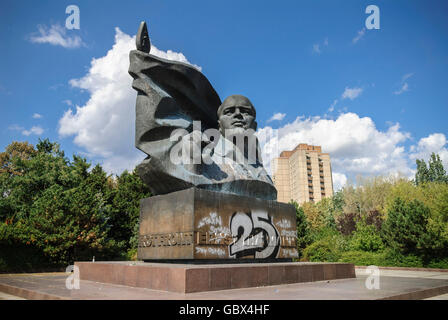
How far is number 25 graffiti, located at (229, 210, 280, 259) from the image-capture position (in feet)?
28.3

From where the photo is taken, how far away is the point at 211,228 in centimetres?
805

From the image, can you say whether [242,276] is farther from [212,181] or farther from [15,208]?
[15,208]

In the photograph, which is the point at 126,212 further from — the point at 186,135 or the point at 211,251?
the point at 211,251

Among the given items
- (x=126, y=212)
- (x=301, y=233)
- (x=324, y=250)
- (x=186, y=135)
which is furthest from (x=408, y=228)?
(x=126, y=212)

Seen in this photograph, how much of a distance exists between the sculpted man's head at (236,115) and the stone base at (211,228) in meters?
2.54

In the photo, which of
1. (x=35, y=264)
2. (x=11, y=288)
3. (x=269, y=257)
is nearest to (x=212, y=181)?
(x=269, y=257)

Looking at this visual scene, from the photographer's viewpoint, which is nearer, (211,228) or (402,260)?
(211,228)

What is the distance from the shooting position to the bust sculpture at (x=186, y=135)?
866 cm

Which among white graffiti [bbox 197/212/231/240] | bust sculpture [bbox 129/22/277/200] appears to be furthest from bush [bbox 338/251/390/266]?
white graffiti [bbox 197/212/231/240]

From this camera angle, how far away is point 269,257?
9.46m

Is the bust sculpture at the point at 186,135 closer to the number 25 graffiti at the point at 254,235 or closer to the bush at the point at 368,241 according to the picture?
the number 25 graffiti at the point at 254,235

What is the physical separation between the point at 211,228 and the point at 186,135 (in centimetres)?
261

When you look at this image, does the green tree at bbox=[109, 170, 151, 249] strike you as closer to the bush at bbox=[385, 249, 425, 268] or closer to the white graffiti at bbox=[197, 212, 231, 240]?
the bush at bbox=[385, 249, 425, 268]

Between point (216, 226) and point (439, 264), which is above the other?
point (216, 226)
